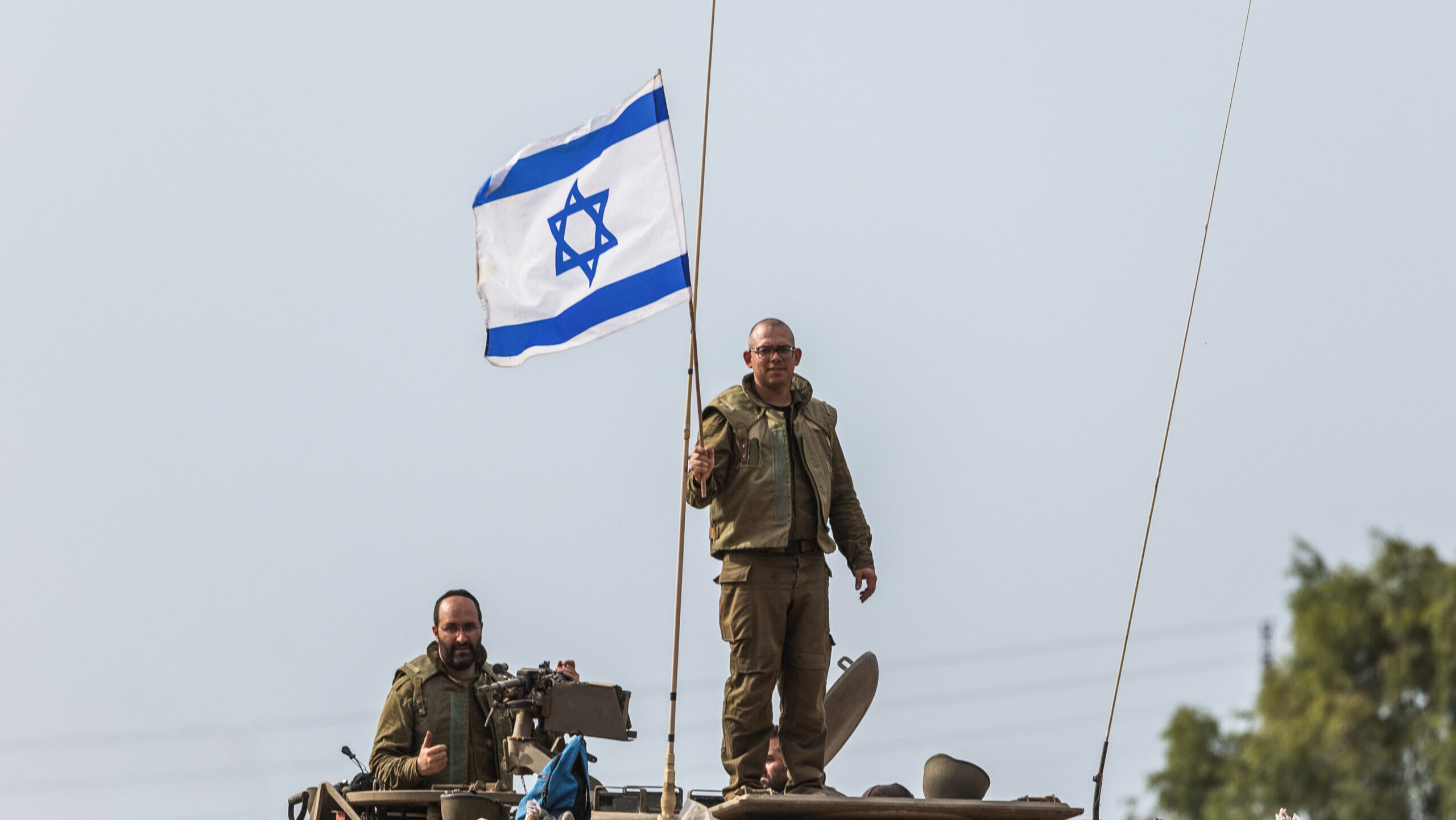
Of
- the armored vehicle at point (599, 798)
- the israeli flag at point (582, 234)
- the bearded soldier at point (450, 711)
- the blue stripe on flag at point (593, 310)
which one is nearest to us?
the armored vehicle at point (599, 798)

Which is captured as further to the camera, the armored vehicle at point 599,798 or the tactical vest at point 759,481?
the tactical vest at point 759,481

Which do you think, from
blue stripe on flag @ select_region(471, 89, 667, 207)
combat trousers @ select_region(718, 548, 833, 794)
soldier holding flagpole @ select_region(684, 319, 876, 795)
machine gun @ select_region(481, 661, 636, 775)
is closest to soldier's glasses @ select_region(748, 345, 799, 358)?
soldier holding flagpole @ select_region(684, 319, 876, 795)

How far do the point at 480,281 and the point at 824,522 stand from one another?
238 cm

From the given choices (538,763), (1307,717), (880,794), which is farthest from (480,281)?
(1307,717)

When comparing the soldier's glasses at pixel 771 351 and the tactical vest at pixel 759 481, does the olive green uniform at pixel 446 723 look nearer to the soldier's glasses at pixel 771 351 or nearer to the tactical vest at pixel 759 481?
the tactical vest at pixel 759 481

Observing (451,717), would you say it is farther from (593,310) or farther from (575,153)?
(575,153)

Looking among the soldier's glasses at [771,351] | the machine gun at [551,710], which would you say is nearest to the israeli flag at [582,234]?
the soldier's glasses at [771,351]

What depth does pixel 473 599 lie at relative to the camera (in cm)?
1313

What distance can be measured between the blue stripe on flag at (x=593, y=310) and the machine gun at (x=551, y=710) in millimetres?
1849

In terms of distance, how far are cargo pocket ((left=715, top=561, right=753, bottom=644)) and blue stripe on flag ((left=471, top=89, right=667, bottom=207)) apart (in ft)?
7.87

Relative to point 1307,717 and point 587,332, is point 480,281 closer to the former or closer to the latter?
point 587,332

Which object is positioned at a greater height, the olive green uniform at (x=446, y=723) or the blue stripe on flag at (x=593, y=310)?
the blue stripe on flag at (x=593, y=310)

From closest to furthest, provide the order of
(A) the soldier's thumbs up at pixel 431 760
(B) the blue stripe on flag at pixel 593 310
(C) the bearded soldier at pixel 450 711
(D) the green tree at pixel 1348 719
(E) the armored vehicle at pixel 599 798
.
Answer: (E) the armored vehicle at pixel 599 798
(B) the blue stripe on flag at pixel 593 310
(A) the soldier's thumbs up at pixel 431 760
(C) the bearded soldier at pixel 450 711
(D) the green tree at pixel 1348 719

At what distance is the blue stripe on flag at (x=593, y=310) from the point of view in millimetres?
11695
